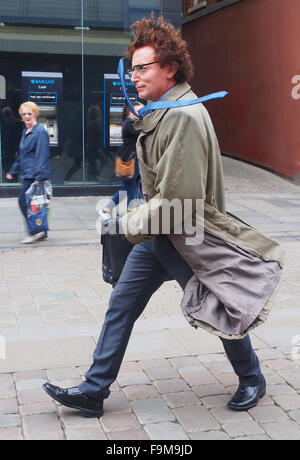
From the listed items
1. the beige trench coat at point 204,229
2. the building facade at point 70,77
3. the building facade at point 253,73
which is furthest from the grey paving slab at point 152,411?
the building facade at point 253,73

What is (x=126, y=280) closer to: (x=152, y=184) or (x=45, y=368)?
(x=152, y=184)

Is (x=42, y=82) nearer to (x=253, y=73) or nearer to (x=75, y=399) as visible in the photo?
(x=253, y=73)

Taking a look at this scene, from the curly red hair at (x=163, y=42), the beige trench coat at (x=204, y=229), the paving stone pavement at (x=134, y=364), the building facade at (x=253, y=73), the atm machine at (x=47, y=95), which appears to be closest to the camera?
the beige trench coat at (x=204, y=229)

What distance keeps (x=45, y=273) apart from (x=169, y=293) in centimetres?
142

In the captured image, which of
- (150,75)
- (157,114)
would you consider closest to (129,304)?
(157,114)

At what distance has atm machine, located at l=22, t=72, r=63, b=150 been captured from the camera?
11.9 metres

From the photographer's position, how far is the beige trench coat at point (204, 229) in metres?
2.82

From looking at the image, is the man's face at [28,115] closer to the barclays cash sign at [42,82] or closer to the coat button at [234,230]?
the barclays cash sign at [42,82]

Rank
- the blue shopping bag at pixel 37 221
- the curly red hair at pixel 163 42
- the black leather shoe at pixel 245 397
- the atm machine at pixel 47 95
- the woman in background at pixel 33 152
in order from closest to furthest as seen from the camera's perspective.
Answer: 1. the curly red hair at pixel 163 42
2. the black leather shoe at pixel 245 397
3. the woman in background at pixel 33 152
4. the blue shopping bag at pixel 37 221
5. the atm machine at pixel 47 95

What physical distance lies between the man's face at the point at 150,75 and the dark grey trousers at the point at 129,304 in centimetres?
74

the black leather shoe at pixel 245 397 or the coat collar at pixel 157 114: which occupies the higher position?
the coat collar at pixel 157 114

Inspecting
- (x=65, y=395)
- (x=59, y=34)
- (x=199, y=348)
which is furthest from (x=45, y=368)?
(x=59, y=34)

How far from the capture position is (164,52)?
9.80 ft

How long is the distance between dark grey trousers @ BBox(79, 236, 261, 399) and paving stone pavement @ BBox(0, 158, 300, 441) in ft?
0.77
